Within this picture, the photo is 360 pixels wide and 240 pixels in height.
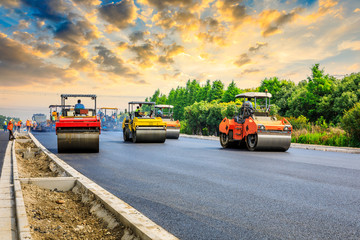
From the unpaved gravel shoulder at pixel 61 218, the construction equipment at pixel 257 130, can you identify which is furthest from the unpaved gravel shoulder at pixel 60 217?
the construction equipment at pixel 257 130

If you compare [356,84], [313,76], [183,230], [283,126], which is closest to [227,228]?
Answer: [183,230]

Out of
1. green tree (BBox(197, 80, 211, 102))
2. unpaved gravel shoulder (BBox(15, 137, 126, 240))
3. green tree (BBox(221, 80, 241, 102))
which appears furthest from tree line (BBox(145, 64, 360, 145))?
unpaved gravel shoulder (BBox(15, 137, 126, 240))

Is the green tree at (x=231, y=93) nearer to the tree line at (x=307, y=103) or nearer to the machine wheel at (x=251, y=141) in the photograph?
the tree line at (x=307, y=103)

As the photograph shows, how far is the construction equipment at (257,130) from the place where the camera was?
52.6 ft

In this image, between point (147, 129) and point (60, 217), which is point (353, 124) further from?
point (60, 217)

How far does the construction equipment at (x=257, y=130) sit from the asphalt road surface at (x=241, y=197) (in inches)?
196

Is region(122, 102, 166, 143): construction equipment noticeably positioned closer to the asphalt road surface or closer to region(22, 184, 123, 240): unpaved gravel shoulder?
the asphalt road surface

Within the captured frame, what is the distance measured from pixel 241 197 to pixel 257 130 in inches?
387

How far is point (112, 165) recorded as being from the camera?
11.1m

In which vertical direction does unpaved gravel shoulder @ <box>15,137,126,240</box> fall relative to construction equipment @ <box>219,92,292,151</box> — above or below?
below

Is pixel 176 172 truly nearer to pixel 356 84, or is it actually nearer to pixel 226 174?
pixel 226 174

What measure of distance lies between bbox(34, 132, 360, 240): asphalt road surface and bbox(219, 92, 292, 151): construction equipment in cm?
498

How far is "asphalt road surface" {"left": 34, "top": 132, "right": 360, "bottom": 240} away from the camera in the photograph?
4.49 m

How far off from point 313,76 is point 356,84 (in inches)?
280
